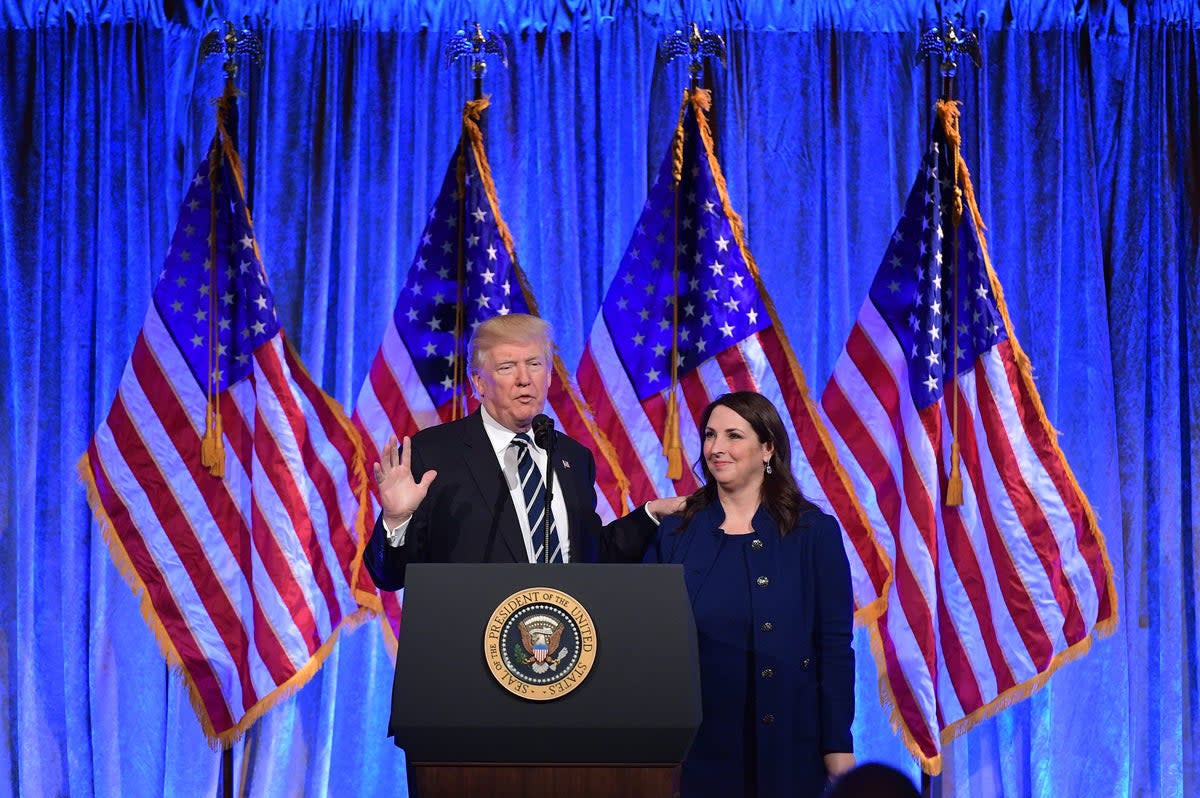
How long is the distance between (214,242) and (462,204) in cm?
84

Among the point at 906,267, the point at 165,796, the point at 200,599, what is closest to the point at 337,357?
the point at 200,599

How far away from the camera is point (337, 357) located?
15.4 ft

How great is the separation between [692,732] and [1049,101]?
140 inches

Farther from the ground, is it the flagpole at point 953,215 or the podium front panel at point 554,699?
the flagpole at point 953,215

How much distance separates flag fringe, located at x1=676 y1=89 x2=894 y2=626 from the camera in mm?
4227

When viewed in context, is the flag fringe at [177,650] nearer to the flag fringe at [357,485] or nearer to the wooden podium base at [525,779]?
the flag fringe at [357,485]

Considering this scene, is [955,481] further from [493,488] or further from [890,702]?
[493,488]

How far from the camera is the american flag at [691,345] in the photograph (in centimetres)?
430

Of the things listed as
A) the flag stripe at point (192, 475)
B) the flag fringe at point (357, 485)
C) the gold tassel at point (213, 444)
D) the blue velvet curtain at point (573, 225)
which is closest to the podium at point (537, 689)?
the flag fringe at point (357, 485)

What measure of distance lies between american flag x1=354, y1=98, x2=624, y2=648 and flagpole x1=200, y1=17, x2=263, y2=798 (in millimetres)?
462

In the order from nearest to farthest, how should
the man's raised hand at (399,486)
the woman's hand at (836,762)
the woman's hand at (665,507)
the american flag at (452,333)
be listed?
1. the man's raised hand at (399,486)
2. the woman's hand at (836,762)
3. the woman's hand at (665,507)
4. the american flag at (452,333)

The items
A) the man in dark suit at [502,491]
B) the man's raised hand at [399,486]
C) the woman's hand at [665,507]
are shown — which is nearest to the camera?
Answer: the man's raised hand at [399,486]

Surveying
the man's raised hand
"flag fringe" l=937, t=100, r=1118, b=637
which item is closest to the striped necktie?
the man's raised hand

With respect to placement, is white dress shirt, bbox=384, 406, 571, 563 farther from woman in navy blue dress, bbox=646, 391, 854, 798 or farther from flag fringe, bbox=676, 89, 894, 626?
flag fringe, bbox=676, 89, 894, 626
